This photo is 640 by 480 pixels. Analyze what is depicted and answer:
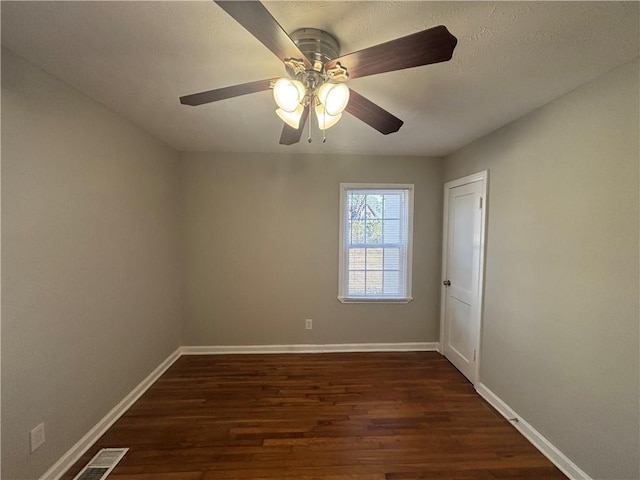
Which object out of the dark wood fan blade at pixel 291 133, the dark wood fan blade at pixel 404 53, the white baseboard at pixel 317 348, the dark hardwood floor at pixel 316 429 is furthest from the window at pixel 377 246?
the dark wood fan blade at pixel 404 53

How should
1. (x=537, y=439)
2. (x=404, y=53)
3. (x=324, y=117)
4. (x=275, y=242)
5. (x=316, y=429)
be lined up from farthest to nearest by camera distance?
1. (x=275, y=242)
2. (x=316, y=429)
3. (x=537, y=439)
4. (x=324, y=117)
5. (x=404, y=53)

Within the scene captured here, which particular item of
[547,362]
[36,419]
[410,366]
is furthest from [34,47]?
[410,366]

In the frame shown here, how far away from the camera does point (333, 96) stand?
3.79 ft

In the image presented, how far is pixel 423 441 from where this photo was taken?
193 centimetres

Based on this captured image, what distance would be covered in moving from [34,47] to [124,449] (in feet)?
7.96

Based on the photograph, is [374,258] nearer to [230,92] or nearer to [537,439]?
[537,439]

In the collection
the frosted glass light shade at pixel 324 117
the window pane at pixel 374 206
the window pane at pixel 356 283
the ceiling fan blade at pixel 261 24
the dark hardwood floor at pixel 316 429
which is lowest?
the dark hardwood floor at pixel 316 429

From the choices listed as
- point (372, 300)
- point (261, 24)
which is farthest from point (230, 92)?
point (372, 300)

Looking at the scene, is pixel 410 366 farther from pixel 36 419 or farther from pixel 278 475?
pixel 36 419

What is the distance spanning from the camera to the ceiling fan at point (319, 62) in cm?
88

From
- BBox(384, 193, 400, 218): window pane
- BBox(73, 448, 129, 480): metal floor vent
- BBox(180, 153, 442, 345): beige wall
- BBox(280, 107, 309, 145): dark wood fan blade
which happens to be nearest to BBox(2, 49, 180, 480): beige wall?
BBox(73, 448, 129, 480): metal floor vent

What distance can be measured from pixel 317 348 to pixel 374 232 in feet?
5.19

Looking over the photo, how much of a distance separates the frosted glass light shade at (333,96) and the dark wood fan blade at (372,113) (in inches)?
6.5

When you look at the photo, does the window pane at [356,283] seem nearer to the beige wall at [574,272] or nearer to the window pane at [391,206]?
the window pane at [391,206]
